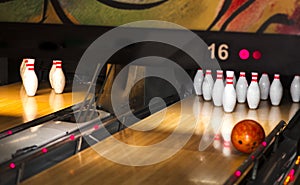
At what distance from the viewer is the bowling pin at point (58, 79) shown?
11.7 feet

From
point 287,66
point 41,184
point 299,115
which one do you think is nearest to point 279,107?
point 299,115

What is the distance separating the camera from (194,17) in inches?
70.0

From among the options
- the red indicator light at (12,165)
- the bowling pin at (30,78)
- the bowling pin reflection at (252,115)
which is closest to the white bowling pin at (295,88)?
the bowling pin reflection at (252,115)

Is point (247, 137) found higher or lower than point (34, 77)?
lower

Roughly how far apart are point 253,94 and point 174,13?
4.69 feet

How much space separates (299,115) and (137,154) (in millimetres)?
998

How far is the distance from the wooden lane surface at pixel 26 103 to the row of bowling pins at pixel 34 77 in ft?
0.16

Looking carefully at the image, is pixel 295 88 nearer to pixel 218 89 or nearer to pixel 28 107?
pixel 218 89

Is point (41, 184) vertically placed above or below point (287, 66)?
below

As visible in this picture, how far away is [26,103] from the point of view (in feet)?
11.1

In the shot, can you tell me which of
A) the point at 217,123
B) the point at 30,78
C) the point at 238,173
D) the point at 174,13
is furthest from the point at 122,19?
the point at 30,78

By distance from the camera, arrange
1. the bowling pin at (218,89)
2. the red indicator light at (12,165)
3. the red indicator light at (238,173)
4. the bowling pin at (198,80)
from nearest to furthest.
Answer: the red indicator light at (238,173) < the red indicator light at (12,165) < the bowling pin at (218,89) < the bowling pin at (198,80)

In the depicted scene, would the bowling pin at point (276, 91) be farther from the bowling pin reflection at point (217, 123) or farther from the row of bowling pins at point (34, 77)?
the row of bowling pins at point (34, 77)

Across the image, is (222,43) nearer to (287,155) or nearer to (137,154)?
(287,155)
